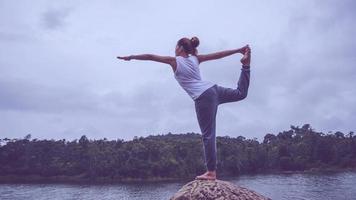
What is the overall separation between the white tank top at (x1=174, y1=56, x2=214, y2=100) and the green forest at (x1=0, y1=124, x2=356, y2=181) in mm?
81809

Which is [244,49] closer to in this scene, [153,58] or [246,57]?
[246,57]

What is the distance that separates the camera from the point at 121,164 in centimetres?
9144

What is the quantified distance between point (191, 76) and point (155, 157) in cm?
8585

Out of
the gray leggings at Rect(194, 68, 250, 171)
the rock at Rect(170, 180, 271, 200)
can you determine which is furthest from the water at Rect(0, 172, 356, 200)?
the gray leggings at Rect(194, 68, 250, 171)

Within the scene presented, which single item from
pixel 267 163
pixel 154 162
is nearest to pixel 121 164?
pixel 154 162

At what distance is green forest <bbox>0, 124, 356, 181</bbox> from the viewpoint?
89688 millimetres

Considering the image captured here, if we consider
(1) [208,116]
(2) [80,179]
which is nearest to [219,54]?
(1) [208,116]

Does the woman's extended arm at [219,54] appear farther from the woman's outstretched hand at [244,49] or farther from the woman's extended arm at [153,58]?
the woman's extended arm at [153,58]

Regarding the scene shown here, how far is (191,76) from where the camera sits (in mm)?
5074

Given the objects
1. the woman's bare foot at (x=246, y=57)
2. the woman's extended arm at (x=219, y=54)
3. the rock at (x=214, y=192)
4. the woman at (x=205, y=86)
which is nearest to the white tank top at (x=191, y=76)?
the woman at (x=205, y=86)

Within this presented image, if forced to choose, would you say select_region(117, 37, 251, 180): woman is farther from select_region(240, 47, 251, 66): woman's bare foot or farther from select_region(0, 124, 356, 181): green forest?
select_region(0, 124, 356, 181): green forest

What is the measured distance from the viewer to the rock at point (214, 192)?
5020 millimetres

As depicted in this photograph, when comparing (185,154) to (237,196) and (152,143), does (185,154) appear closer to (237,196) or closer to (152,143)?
(152,143)

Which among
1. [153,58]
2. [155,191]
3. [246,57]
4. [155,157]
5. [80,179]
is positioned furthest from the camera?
[80,179]
